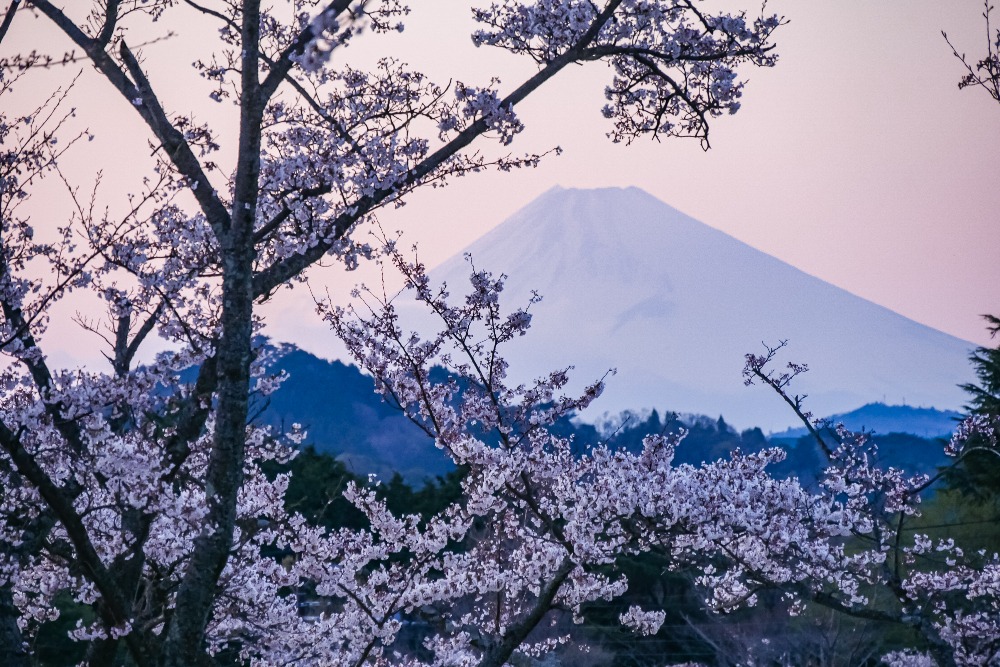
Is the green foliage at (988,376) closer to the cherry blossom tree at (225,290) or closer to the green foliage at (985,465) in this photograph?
the green foliage at (985,465)

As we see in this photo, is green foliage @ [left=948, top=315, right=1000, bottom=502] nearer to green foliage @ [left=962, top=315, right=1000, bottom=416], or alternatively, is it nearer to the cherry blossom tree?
green foliage @ [left=962, top=315, right=1000, bottom=416]

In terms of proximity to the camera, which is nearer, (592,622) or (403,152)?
(403,152)

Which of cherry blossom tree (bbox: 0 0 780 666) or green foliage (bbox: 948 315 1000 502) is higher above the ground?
green foliage (bbox: 948 315 1000 502)

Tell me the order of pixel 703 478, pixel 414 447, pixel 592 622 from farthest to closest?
pixel 414 447 → pixel 592 622 → pixel 703 478

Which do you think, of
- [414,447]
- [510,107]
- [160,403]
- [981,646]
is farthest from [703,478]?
[414,447]

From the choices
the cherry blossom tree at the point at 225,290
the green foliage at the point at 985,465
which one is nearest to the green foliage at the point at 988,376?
the green foliage at the point at 985,465

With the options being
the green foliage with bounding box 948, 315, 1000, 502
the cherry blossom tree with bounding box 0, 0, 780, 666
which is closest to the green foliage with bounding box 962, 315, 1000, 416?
the green foliage with bounding box 948, 315, 1000, 502

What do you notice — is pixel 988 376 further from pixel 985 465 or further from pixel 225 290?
Result: pixel 225 290

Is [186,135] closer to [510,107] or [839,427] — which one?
[510,107]

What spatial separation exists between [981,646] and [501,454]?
11599 mm

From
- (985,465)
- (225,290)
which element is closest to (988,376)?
(985,465)

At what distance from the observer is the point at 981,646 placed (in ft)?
46.2

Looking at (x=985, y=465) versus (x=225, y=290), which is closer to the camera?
(x=225, y=290)

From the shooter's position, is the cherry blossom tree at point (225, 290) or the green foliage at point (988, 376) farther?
the green foliage at point (988, 376)
